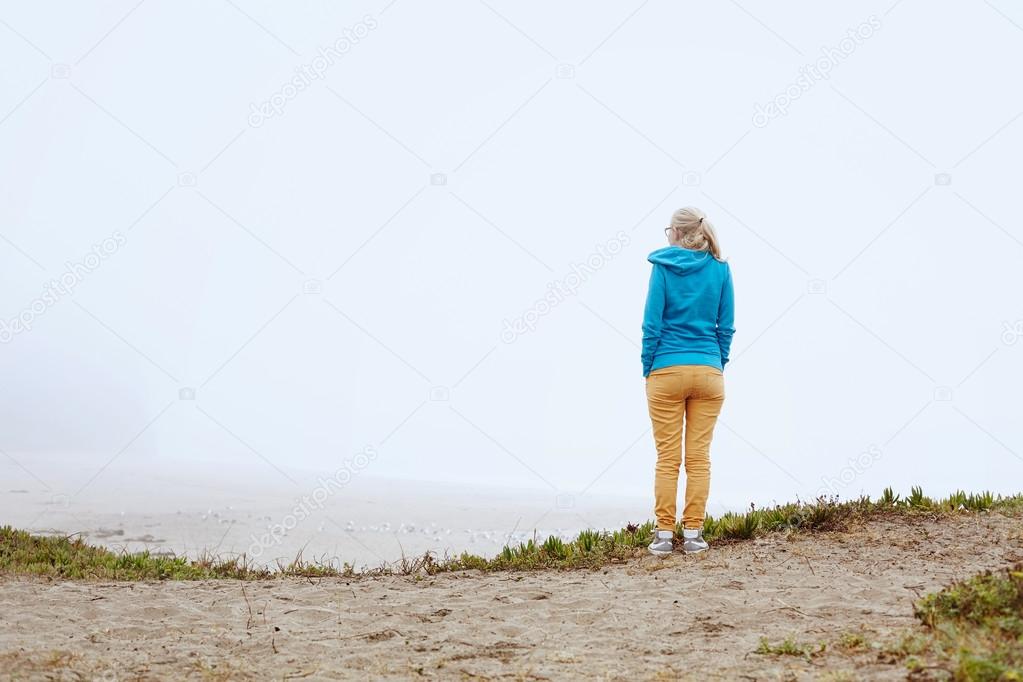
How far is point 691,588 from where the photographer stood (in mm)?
7906

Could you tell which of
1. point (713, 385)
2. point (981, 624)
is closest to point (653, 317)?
point (713, 385)

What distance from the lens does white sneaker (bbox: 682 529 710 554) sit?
9.43 meters

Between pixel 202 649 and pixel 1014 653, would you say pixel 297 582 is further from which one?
pixel 1014 653

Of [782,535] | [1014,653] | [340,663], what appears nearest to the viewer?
[1014,653]

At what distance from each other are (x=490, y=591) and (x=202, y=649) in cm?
249

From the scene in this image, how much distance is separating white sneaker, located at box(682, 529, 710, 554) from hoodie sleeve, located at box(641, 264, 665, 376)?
1.78 meters

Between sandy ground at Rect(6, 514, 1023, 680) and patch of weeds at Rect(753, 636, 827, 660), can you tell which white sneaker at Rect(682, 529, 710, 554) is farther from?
patch of weeds at Rect(753, 636, 827, 660)

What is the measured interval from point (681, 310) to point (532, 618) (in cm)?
324

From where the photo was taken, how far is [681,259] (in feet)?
29.8

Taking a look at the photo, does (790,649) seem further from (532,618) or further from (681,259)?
(681,259)

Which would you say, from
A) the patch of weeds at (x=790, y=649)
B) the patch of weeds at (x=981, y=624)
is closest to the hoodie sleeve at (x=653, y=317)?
the patch of weeds at (x=981, y=624)

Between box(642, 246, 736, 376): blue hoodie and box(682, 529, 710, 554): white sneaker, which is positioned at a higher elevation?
box(642, 246, 736, 376): blue hoodie

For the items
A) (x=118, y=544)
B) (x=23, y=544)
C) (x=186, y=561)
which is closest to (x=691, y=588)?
(x=186, y=561)

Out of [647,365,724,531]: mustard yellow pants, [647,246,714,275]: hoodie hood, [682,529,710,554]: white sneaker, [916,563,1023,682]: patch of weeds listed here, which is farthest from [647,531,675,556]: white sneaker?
[916,563,1023,682]: patch of weeds
